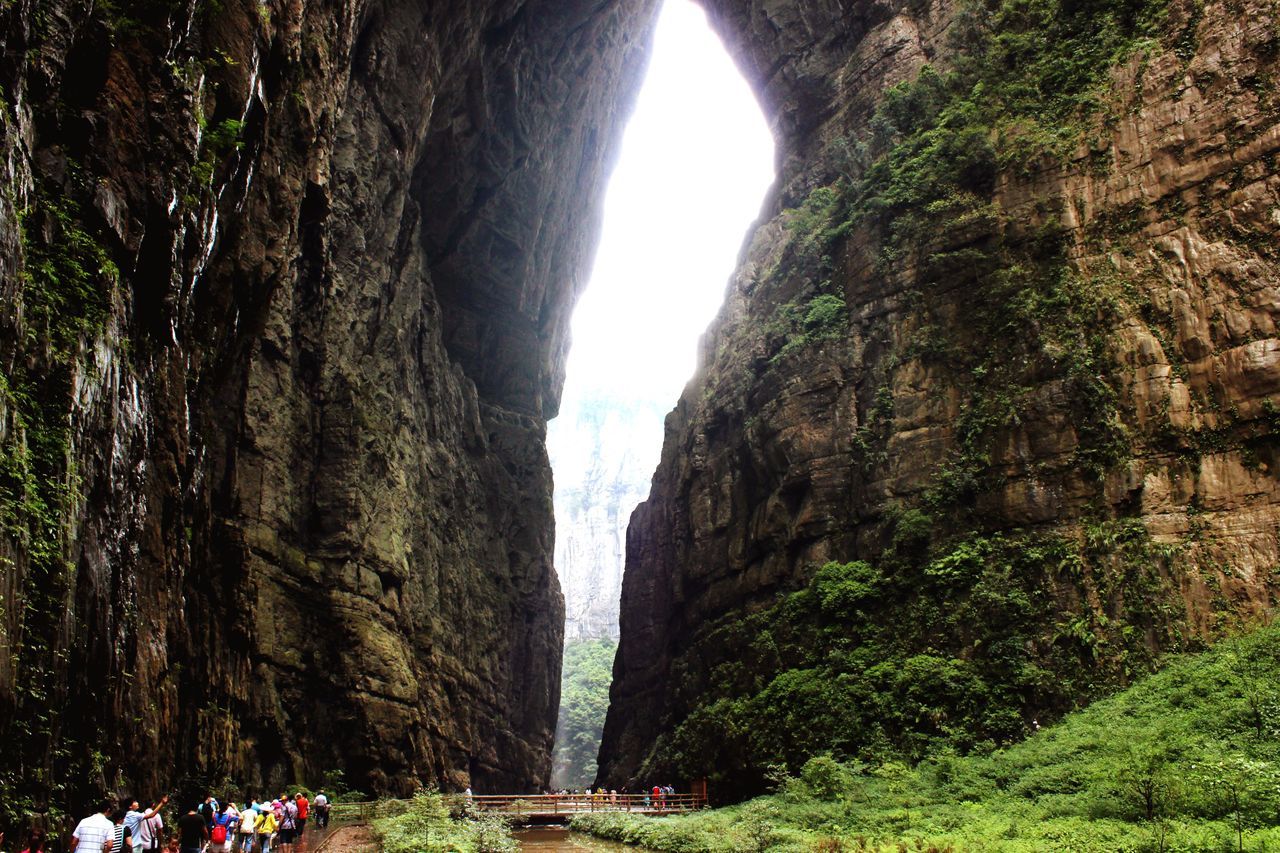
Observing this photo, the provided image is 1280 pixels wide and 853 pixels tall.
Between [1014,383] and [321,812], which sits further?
[1014,383]

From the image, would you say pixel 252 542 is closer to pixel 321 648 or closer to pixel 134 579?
pixel 321 648

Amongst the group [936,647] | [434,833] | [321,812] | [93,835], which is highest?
[936,647]

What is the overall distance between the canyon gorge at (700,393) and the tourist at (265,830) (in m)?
2.24

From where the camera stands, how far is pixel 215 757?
835 inches

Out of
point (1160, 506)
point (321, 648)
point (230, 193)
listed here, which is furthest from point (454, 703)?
point (1160, 506)

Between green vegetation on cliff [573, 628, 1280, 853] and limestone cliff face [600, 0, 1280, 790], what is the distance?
191 cm

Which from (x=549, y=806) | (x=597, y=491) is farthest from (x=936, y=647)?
(x=597, y=491)

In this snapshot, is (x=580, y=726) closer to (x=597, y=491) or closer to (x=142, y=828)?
(x=597, y=491)

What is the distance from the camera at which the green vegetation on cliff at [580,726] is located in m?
82.4

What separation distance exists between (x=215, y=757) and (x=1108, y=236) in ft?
83.2

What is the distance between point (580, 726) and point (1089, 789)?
7361 cm

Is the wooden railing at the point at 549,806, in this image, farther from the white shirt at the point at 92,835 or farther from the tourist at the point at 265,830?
the white shirt at the point at 92,835

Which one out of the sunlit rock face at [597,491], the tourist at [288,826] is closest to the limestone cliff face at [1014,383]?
the tourist at [288,826]

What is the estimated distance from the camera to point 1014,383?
2425cm
